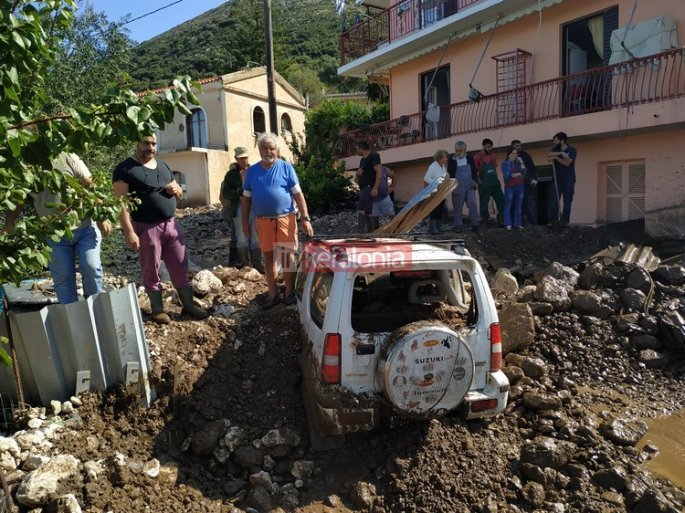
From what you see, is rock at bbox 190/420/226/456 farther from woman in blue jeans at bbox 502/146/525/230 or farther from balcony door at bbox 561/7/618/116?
balcony door at bbox 561/7/618/116

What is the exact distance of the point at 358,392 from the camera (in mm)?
3605

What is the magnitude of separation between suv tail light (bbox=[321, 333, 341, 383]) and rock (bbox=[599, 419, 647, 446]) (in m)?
2.32

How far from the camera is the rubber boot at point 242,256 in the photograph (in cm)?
734

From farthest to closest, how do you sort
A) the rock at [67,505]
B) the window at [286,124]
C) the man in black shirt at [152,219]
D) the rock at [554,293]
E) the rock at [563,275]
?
1. the window at [286,124]
2. the rock at [563,275]
3. the rock at [554,293]
4. the man in black shirt at [152,219]
5. the rock at [67,505]

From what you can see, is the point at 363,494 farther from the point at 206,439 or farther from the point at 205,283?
the point at 205,283

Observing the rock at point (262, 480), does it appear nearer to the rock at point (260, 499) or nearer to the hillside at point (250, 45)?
the rock at point (260, 499)

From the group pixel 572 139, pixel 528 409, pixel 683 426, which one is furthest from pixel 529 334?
pixel 572 139

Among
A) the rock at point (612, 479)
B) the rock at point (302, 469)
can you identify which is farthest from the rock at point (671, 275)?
the rock at point (302, 469)

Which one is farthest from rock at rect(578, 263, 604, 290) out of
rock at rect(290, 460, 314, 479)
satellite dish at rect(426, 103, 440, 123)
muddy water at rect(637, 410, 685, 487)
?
satellite dish at rect(426, 103, 440, 123)

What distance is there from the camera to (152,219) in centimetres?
491

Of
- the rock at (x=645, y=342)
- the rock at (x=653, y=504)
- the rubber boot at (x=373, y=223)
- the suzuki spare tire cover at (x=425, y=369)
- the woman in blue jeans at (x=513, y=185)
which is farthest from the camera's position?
the woman in blue jeans at (x=513, y=185)

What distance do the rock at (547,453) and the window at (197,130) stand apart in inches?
981

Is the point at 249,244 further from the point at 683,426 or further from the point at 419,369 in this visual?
the point at 683,426

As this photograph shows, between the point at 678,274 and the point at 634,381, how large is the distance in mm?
2181
